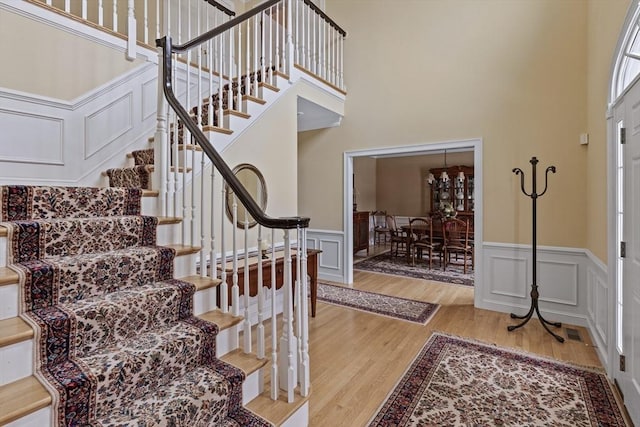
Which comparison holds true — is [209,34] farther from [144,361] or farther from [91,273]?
[144,361]

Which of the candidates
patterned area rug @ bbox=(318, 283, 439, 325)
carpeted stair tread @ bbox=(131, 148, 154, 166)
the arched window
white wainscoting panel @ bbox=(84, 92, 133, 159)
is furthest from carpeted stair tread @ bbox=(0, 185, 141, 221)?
the arched window

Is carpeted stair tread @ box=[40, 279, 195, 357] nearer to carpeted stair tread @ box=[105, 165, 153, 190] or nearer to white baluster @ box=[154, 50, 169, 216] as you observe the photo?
white baluster @ box=[154, 50, 169, 216]

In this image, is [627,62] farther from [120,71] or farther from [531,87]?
[120,71]

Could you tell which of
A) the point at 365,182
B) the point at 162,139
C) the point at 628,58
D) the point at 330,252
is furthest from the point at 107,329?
the point at 365,182

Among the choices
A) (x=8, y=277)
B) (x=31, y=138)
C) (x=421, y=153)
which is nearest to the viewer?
(x=8, y=277)

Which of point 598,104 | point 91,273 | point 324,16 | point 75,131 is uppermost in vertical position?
point 324,16

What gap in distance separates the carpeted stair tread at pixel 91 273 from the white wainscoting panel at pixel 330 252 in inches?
129

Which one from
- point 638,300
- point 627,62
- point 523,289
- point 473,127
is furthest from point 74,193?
point 523,289

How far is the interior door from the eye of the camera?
5.94 ft

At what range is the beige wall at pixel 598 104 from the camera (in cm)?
233

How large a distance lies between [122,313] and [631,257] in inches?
113

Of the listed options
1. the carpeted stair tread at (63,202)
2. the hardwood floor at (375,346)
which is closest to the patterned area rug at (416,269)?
the hardwood floor at (375,346)

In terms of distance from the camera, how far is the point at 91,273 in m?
1.56

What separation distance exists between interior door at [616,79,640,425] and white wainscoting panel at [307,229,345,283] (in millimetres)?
3305
